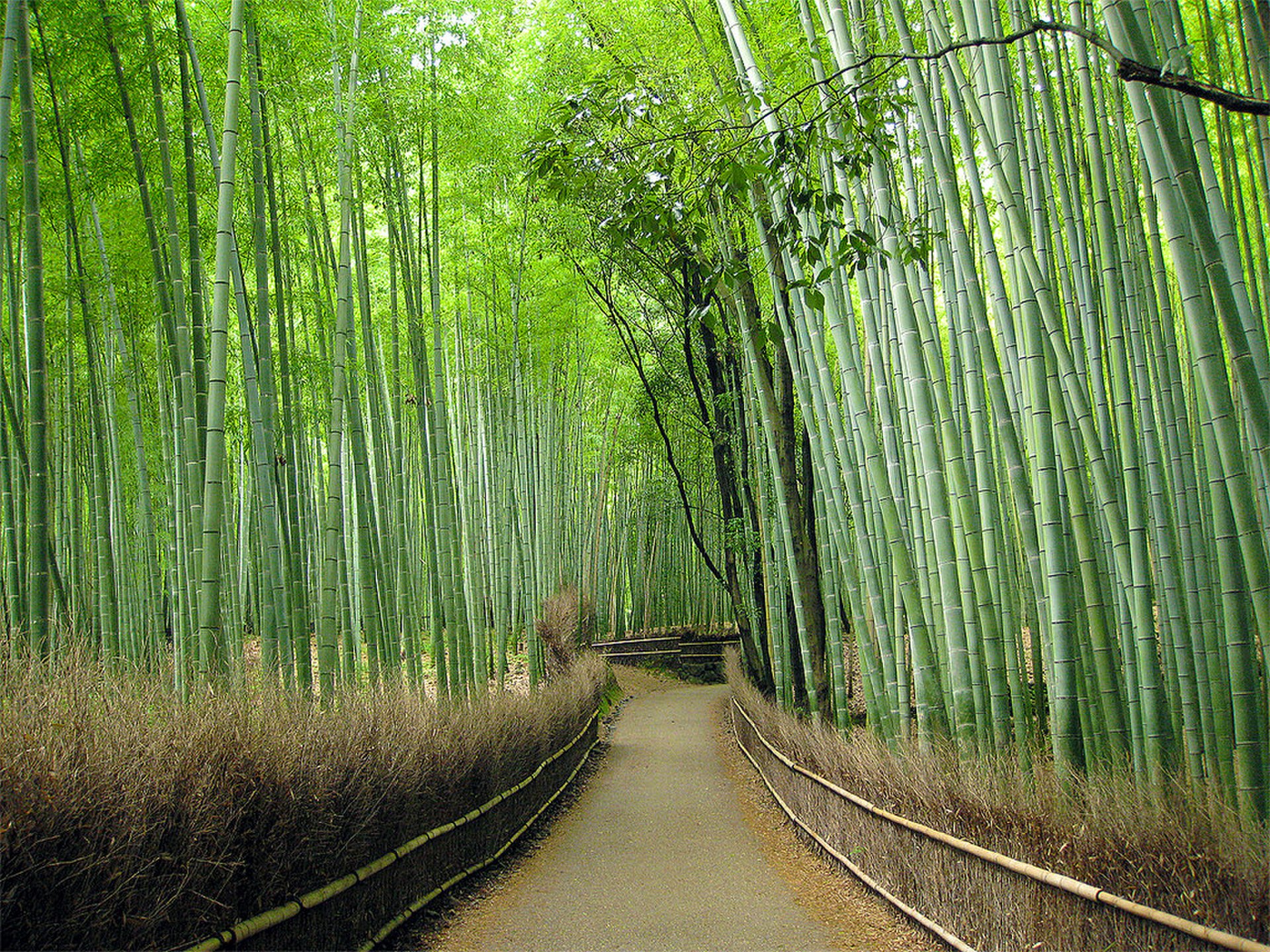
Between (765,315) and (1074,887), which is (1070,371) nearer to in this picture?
(1074,887)

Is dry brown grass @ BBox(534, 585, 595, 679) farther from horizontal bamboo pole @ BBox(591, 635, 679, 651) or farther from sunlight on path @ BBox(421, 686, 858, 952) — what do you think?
sunlight on path @ BBox(421, 686, 858, 952)

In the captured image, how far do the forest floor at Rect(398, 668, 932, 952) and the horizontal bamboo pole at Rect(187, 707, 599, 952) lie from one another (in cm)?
27

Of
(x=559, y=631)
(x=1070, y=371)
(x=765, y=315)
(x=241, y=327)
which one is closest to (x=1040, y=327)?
(x=1070, y=371)

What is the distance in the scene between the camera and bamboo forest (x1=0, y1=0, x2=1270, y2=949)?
2.29 metres

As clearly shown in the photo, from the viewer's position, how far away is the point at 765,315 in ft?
24.6

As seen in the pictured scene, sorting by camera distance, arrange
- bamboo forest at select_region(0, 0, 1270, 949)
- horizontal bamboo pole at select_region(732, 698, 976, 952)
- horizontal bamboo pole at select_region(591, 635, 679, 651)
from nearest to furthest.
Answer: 1. bamboo forest at select_region(0, 0, 1270, 949)
2. horizontal bamboo pole at select_region(732, 698, 976, 952)
3. horizontal bamboo pole at select_region(591, 635, 679, 651)

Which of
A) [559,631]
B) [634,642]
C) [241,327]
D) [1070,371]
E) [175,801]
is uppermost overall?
[241,327]

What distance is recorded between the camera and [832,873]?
12.6ft

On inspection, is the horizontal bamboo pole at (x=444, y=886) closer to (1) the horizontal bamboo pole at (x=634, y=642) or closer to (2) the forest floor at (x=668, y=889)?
(2) the forest floor at (x=668, y=889)

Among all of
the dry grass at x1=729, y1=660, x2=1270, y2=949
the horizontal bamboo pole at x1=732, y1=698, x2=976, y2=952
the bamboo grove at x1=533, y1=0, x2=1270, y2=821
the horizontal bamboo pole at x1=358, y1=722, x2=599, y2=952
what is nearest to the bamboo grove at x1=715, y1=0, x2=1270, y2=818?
the bamboo grove at x1=533, y1=0, x2=1270, y2=821

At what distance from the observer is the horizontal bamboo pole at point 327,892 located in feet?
6.20

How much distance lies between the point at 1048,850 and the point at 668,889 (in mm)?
1933

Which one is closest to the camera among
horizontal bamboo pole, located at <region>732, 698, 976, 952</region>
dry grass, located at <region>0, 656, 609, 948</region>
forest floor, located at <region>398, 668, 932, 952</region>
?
dry grass, located at <region>0, 656, 609, 948</region>

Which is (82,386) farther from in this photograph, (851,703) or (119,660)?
(851,703)
